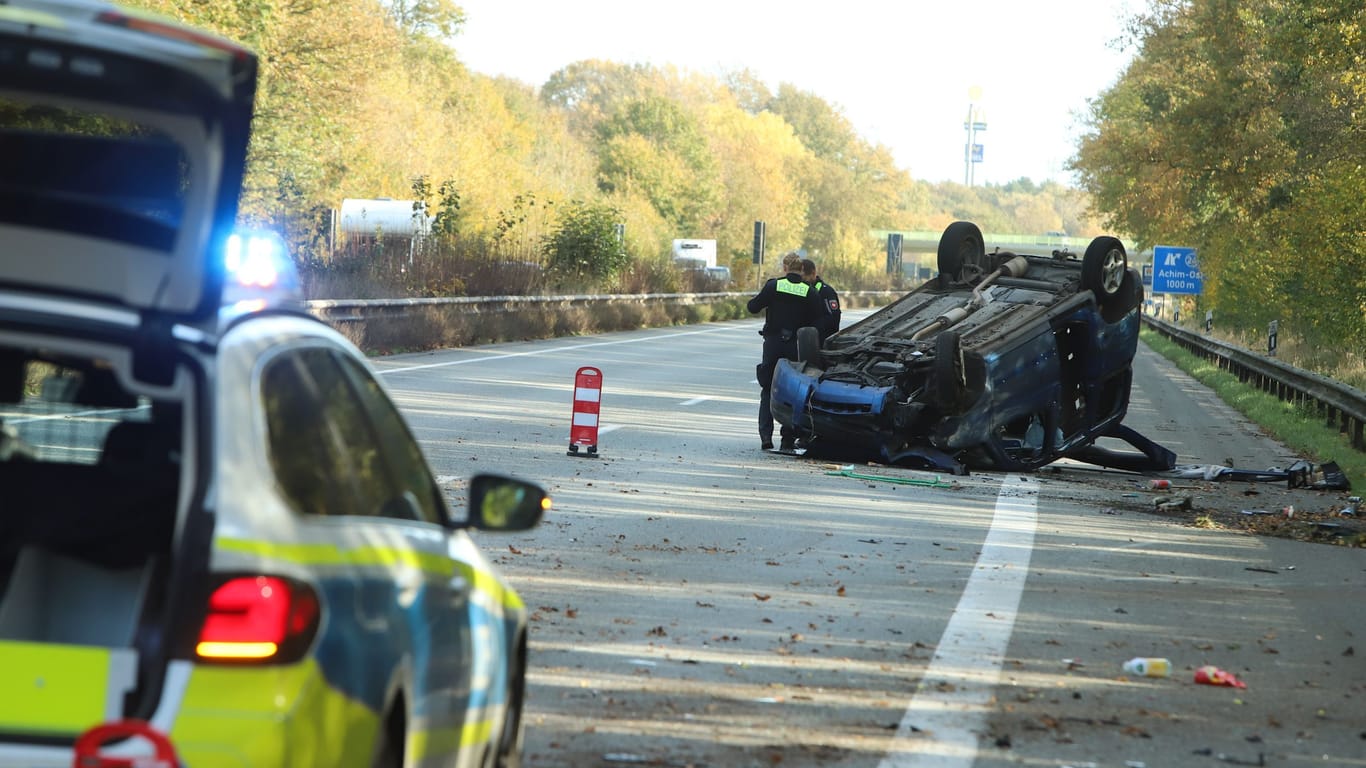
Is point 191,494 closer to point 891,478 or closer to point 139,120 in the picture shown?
point 139,120

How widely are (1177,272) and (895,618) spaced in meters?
45.6

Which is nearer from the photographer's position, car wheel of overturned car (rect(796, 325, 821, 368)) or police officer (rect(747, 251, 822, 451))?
car wheel of overturned car (rect(796, 325, 821, 368))

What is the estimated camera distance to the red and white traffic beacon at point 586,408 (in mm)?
15305

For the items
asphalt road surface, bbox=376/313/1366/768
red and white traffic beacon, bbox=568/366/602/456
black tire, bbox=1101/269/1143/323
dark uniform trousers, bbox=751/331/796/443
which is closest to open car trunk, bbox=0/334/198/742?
asphalt road surface, bbox=376/313/1366/768

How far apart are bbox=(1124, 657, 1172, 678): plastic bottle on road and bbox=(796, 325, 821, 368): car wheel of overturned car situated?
8933 millimetres

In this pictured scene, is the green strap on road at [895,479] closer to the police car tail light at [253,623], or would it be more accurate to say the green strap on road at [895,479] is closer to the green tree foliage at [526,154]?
the police car tail light at [253,623]

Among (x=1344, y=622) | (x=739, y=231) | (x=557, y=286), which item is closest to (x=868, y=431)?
(x=1344, y=622)

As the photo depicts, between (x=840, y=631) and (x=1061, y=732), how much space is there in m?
1.95

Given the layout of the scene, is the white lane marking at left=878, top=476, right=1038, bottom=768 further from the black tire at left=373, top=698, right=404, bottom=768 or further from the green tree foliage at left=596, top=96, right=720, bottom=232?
the green tree foliage at left=596, top=96, right=720, bottom=232

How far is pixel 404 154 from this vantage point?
3268 inches

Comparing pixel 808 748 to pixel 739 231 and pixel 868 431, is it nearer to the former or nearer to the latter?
pixel 868 431

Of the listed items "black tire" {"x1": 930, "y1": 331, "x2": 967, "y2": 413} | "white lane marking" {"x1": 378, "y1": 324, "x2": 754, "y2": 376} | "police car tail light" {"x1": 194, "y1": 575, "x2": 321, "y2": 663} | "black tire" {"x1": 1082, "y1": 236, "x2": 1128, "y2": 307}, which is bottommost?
"white lane marking" {"x1": 378, "y1": 324, "x2": 754, "y2": 376}

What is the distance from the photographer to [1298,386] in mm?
23984

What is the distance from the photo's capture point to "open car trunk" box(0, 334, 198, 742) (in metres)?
3.55
